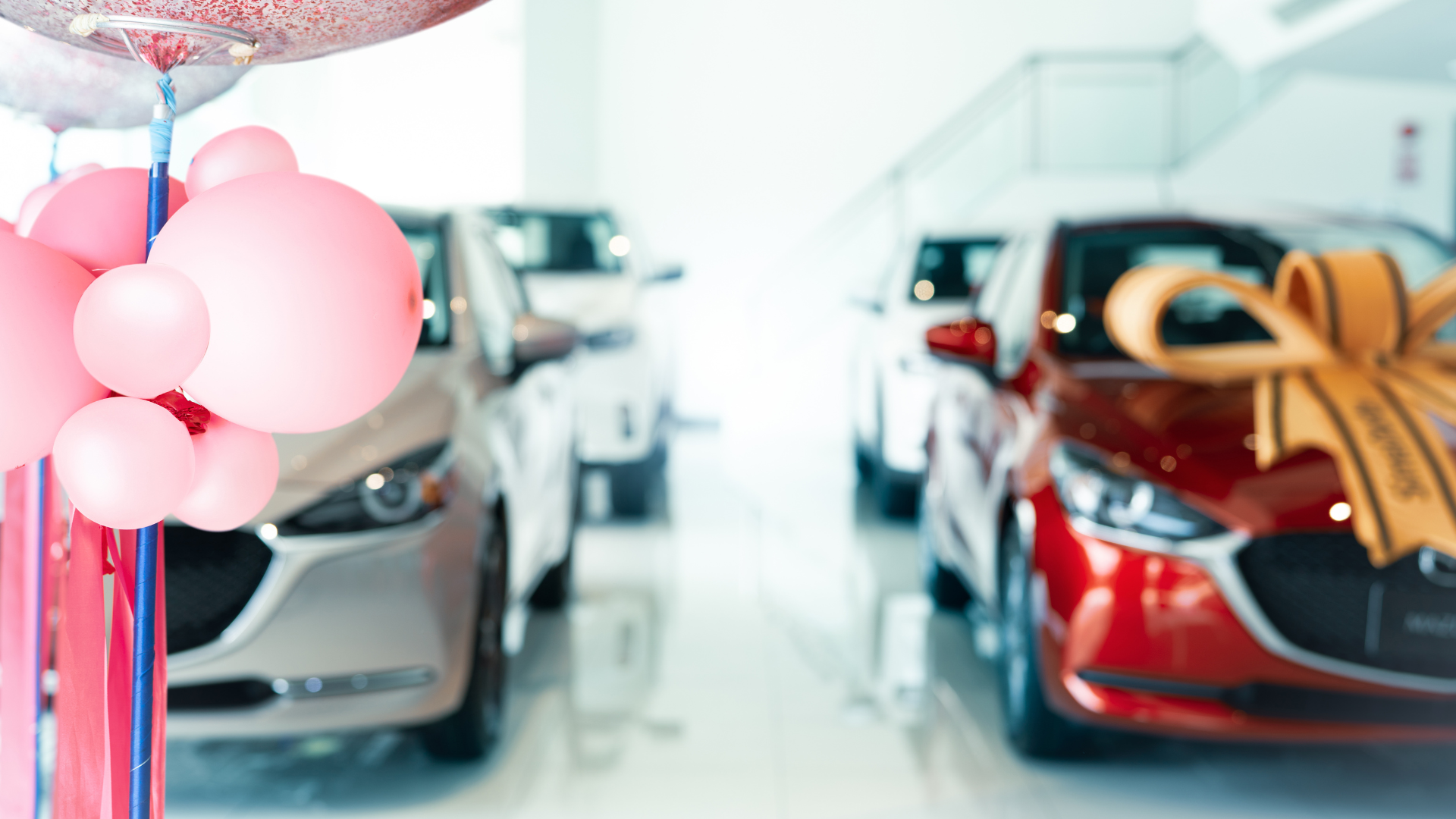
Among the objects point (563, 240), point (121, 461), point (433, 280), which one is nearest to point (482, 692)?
point (433, 280)

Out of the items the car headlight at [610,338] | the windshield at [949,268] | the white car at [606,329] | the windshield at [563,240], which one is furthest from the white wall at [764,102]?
the car headlight at [610,338]

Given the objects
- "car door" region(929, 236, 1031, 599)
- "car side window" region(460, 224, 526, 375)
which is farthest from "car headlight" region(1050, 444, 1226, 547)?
"car side window" region(460, 224, 526, 375)

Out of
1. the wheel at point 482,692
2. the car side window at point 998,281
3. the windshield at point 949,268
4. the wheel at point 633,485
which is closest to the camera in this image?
the wheel at point 482,692

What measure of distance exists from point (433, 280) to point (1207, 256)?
7.14ft

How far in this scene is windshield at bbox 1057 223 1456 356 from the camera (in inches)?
117

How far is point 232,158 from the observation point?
1.05 m

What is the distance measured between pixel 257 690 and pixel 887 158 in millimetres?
9938

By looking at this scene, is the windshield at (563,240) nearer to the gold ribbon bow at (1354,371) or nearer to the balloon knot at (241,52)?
the gold ribbon bow at (1354,371)

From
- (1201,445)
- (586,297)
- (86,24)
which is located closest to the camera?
(86,24)

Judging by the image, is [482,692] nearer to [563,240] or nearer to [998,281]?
[998,281]

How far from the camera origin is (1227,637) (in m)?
2.20

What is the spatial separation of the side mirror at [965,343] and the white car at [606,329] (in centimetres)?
232

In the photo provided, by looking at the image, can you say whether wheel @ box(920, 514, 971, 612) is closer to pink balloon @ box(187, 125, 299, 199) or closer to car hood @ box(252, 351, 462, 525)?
car hood @ box(252, 351, 462, 525)

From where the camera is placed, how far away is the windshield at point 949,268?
5594 millimetres
